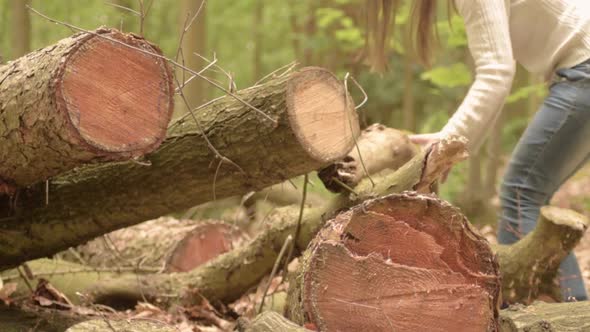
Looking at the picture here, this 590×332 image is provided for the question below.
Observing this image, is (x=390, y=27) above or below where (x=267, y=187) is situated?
above

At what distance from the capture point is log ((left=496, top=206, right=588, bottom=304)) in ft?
10.5

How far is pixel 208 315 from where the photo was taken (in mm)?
3854

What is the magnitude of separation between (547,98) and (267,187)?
1.49 metres

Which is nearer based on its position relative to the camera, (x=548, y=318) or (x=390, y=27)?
(x=548, y=318)

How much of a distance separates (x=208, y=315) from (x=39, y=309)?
917mm

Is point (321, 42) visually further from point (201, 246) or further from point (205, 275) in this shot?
point (205, 275)

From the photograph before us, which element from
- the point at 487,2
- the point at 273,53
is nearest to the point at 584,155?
the point at 487,2

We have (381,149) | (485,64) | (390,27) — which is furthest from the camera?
(381,149)

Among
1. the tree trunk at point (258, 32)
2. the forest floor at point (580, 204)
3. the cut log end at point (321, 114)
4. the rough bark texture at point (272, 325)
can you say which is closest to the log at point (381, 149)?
the cut log end at point (321, 114)

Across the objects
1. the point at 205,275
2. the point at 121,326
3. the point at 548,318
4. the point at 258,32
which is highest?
the point at 121,326

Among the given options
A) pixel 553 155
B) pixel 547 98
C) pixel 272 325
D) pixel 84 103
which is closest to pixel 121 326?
pixel 272 325

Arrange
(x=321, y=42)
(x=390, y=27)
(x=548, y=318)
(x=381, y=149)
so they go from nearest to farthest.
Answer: (x=548, y=318)
(x=390, y=27)
(x=381, y=149)
(x=321, y=42)

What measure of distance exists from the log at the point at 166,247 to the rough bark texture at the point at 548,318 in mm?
2413

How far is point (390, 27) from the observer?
11.9 ft
